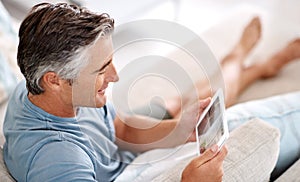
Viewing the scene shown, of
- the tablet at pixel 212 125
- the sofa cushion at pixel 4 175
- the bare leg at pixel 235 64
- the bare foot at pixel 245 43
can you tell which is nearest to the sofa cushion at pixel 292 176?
the tablet at pixel 212 125

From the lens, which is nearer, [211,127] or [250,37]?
[211,127]

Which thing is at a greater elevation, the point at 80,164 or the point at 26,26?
the point at 26,26

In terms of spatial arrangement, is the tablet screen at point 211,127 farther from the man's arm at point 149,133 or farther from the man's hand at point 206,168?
the man's arm at point 149,133

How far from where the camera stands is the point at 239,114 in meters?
1.46

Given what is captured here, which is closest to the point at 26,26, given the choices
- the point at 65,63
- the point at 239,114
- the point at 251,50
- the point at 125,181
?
the point at 65,63

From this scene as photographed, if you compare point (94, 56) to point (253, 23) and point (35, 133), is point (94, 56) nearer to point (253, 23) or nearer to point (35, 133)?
point (35, 133)

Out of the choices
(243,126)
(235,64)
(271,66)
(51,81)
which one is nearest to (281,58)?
(271,66)

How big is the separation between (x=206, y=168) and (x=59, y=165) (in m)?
0.31

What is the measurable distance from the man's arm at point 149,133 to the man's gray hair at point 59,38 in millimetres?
366

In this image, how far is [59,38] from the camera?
106 centimetres

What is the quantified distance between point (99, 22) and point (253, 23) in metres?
1.14

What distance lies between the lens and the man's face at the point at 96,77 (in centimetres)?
110

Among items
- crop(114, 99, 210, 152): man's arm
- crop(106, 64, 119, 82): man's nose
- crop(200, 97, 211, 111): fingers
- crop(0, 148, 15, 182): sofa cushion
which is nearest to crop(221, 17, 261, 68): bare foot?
crop(114, 99, 210, 152): man's arm

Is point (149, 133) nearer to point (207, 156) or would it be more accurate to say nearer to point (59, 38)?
point (207, 156)
